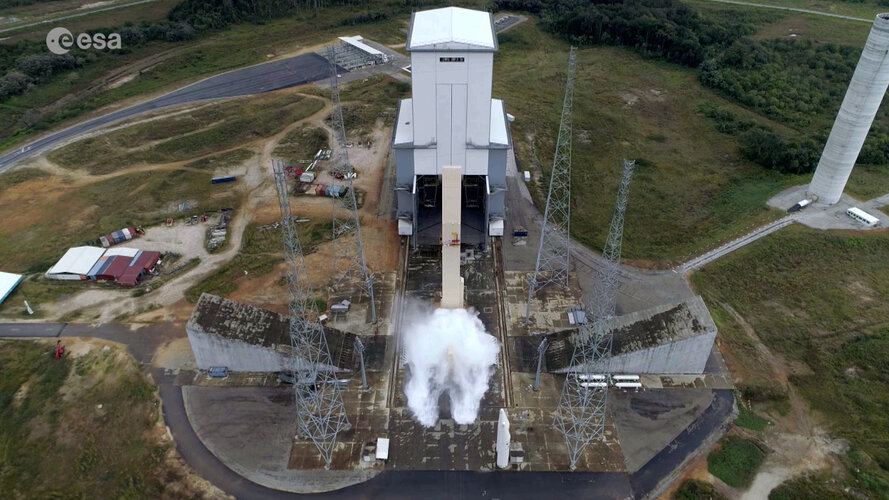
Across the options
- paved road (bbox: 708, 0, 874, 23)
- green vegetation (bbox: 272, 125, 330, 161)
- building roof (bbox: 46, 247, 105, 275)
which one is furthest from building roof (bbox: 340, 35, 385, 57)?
paved road (bbox: 708, 0, 874, 23)

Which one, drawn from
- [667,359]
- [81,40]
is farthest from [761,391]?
[81,40]

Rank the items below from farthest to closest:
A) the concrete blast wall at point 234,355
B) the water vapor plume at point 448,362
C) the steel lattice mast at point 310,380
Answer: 1. the concrete blast wall at point 234,355
2. the water vapor plume at point 448,362
3. the steel lattice mast at point 310,380

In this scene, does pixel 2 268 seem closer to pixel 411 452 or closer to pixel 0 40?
pixel 411 452

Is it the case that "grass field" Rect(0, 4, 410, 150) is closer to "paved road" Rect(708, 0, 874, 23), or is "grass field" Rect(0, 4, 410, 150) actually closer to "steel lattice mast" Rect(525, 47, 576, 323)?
"steel lattice mast" Rect(525, 47, 576, 323)

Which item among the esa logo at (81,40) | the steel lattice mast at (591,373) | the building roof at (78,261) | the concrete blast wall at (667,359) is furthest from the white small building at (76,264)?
the esa logo at (81,40)

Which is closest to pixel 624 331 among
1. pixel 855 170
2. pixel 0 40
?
pixel 855 170

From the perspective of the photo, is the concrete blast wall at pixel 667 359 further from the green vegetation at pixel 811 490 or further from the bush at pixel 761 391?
the green vegetation at pixel 811 490
